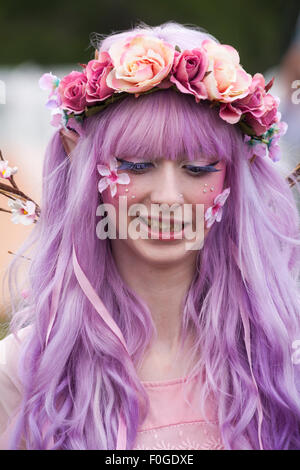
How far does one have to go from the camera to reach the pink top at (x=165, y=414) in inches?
61.8

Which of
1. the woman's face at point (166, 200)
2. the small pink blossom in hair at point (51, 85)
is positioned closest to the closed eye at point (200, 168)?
the woman's face at point (166, 200)

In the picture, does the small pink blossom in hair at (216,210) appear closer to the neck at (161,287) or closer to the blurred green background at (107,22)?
the neck at (161,287)

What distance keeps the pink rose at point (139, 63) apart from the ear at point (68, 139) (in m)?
0.17

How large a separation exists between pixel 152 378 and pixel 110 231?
35 cm

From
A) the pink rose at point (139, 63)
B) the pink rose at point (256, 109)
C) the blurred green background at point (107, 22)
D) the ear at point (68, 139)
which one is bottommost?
the ear at point (68, 139)

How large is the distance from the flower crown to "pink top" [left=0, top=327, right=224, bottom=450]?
22.7 inches

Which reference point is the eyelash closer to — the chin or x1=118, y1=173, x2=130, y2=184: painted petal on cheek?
x1=118, y1=173, x2=130, y2=184: painted petal on cheek

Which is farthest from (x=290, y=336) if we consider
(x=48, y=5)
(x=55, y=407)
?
(x=48, y=5)

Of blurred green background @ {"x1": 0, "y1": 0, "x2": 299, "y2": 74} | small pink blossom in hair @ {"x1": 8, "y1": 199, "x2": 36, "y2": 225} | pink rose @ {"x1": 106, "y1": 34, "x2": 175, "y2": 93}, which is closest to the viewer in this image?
pink rose @ {"x1": 106, "y1": 34, "x2": 175, "y2": 93}

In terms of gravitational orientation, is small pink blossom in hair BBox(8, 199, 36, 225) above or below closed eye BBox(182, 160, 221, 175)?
below

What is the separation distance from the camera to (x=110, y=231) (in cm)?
168

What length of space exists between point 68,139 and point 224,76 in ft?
1.27

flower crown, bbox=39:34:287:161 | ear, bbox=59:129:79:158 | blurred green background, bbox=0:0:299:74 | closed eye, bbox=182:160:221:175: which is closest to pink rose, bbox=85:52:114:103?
flower crown, bbox=39:34:287:161

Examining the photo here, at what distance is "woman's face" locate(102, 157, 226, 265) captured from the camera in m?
1.56
